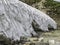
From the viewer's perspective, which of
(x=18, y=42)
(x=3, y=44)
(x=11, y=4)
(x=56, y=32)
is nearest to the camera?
(x=3, y=44)

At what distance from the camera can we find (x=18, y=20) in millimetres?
6305

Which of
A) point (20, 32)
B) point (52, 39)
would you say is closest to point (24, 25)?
point (20, 32)

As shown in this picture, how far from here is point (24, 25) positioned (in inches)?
251

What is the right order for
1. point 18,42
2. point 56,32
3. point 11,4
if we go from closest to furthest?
point 18,42 → point 11,4 → point 56,32

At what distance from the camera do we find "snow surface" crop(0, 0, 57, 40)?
582 cm

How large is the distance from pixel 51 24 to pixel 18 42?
167 cm

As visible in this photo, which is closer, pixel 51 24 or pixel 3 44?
pixel 3 44

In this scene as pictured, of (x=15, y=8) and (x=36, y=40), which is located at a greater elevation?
(x=15, y=8)

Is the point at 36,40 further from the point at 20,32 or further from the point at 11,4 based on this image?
the point at 11,4

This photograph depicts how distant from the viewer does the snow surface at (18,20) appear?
5820mm

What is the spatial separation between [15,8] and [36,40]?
1.05 m

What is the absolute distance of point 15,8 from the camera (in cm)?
642

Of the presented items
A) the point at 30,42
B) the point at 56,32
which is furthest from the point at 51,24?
the point at 30,42

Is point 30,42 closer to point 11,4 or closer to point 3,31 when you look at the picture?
point 3,31
